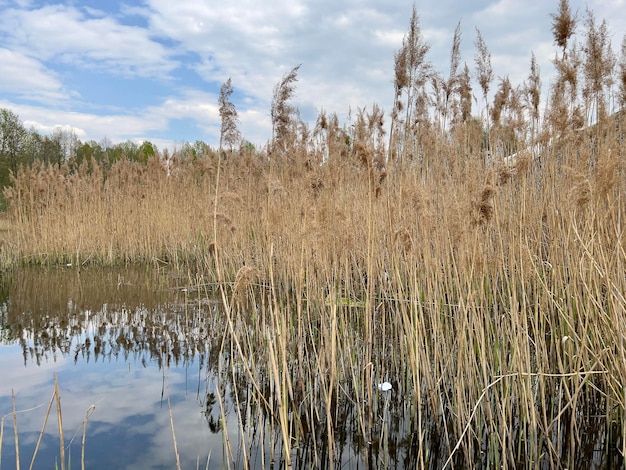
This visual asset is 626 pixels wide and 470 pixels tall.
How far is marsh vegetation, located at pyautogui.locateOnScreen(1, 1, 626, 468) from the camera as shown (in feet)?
6.78

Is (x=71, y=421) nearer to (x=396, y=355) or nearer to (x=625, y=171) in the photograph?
(x=396, y=355)

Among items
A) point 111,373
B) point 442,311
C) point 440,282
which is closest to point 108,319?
point 111,373

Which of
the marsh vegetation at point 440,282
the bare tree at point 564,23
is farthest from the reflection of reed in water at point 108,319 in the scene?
the bare tree at point 564,23

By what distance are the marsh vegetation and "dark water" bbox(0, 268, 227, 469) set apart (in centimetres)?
29

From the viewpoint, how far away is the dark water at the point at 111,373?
2344 mm

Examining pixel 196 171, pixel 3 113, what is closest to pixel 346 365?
pixel 196 171

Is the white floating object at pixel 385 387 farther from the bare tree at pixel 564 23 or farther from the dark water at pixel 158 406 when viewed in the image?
the bare tree at pixel 564 23

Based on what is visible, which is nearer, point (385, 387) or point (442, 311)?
point (385, 387)

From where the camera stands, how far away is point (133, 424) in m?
2.59

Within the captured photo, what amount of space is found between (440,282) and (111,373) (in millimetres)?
2517

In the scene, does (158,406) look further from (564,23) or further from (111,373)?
(564,23)

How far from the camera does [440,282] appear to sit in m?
2.55

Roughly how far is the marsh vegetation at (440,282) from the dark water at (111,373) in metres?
0.29

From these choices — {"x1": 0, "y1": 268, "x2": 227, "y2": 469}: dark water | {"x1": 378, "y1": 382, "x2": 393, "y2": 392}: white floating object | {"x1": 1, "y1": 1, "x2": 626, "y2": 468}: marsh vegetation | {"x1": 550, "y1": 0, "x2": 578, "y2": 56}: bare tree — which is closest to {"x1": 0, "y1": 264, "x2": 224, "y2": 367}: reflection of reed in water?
{"x1": 0, "y1": 268, "x2": 227, "y2": 469}: dark water
